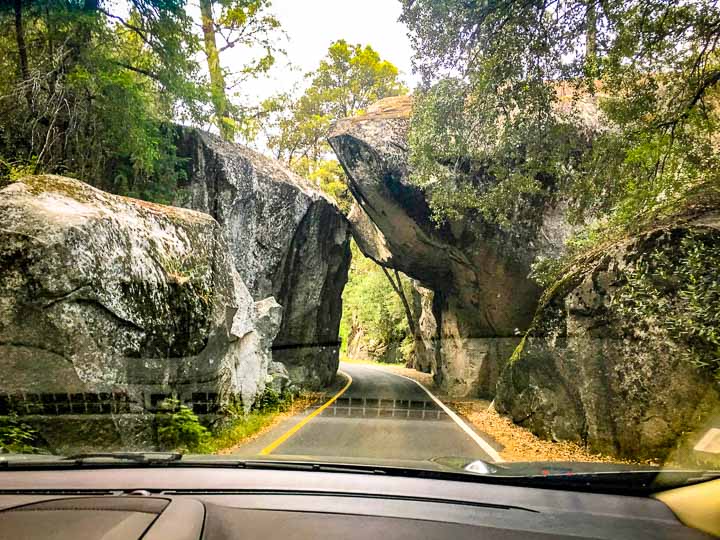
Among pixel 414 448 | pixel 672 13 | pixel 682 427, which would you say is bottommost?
pixel 414 448

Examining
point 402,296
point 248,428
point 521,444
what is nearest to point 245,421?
point 248,428

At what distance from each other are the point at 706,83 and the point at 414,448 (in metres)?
6.14

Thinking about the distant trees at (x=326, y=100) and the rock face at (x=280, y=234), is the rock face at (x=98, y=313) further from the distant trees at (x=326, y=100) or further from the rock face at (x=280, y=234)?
the distant trees at (x=326, y=100)

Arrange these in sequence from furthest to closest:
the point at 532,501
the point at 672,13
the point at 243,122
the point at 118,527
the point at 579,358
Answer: the point at 243,122 < the point at 579,358 < the point at 672,13 < the point at 532,501 < the point at 118,527

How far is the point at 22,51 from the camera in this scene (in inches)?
389

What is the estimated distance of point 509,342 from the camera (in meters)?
16.4

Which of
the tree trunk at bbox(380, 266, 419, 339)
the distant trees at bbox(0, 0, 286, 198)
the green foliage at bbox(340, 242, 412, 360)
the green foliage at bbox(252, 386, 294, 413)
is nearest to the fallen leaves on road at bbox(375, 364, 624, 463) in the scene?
the green foliage at bbox(252, 386, 294, 413)

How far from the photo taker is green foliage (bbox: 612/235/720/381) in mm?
5371

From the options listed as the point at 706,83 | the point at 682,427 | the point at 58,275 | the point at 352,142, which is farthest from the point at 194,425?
the point at 352,142

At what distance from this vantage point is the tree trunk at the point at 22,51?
31.3 feet

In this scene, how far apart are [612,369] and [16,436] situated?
24.3ft

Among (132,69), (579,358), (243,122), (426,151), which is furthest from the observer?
(243,122)

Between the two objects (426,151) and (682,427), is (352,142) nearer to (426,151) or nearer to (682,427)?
(426,151)

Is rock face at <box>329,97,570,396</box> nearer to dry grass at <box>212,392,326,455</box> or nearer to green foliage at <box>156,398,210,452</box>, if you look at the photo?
dry grass at <box>212,392,326,455</box>
